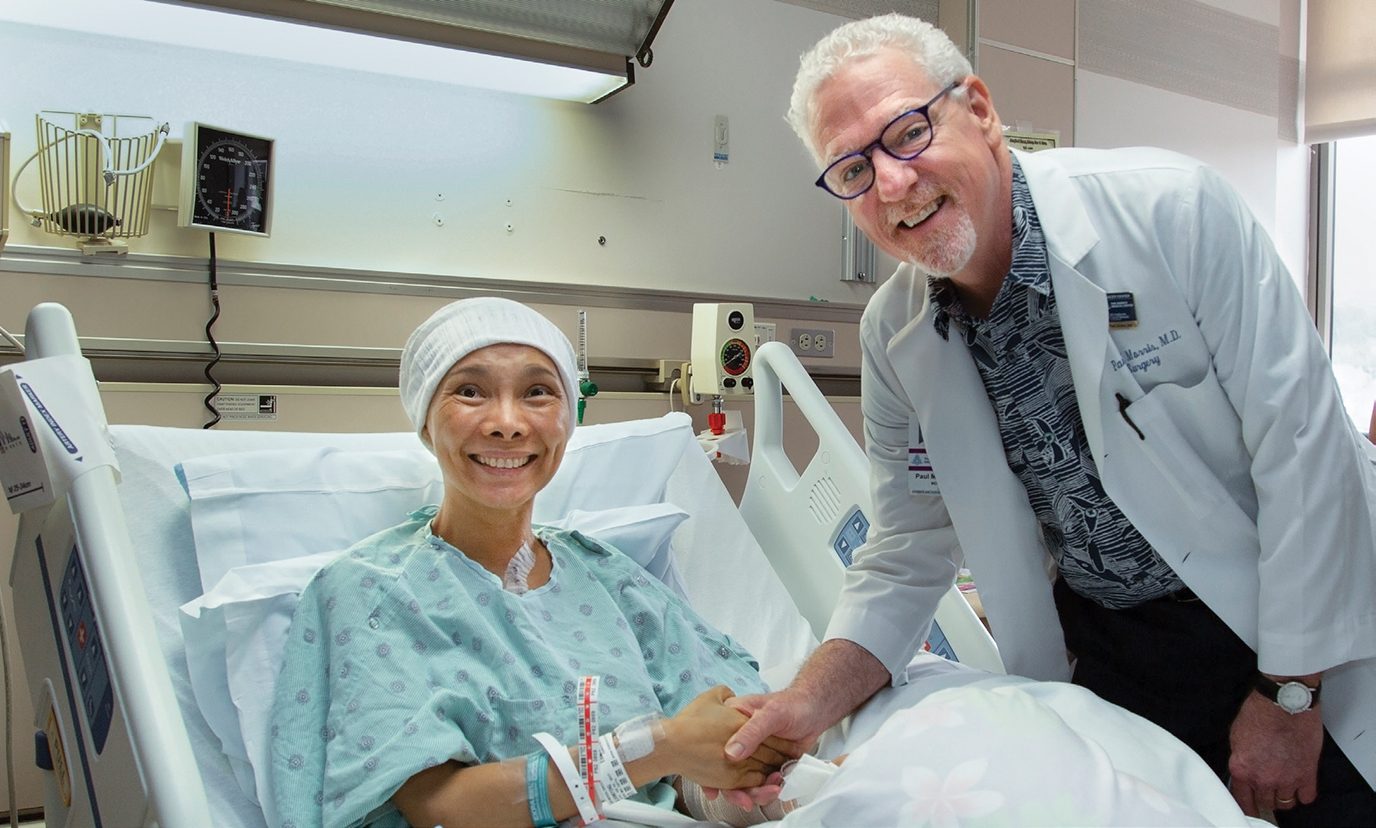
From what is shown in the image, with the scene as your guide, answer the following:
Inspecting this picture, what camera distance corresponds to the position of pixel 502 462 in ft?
5.25

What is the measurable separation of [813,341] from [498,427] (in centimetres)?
204

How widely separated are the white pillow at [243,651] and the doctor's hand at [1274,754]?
4.19 ft

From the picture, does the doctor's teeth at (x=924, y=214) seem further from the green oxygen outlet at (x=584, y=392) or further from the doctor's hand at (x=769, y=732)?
the green oxygen outlet at (x=584, y=392)

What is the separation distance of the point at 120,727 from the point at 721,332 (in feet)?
6.74

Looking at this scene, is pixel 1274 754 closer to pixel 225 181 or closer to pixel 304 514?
pixel 304 514

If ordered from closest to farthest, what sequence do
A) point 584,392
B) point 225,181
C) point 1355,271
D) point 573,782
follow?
point 573,782
point 225,181
point 584,392
point 1355,271

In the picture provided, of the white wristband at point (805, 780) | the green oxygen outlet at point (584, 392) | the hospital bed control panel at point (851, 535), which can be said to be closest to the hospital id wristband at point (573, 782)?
the white wristband at point (805, 780)

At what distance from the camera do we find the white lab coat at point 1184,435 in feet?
4.25

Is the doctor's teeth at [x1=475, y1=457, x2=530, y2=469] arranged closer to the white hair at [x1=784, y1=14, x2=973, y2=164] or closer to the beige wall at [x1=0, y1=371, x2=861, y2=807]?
the white hair at [x1=784, y1=14, x2=973, y2=164]

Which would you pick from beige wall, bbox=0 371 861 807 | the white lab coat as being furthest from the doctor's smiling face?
beige wall, bbox=0 371 861 807

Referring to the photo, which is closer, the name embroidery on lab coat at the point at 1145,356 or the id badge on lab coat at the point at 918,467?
the name embroidery on lab coat at the point at 1145,356

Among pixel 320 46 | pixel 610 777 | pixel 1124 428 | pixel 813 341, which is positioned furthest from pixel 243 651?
pixel 813 341

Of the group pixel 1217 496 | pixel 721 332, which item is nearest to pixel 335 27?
pixel 721 332

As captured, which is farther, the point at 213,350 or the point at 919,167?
the point at 213,350
